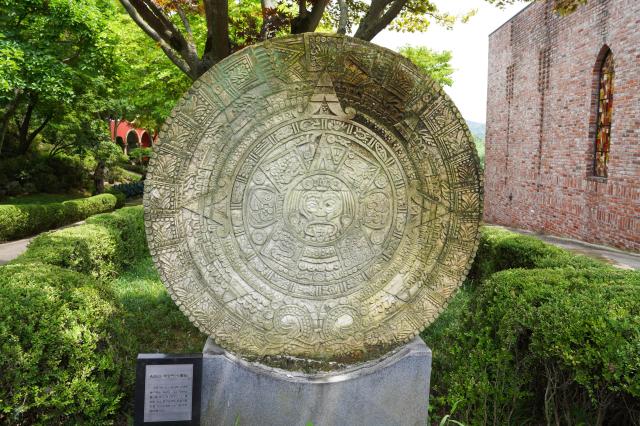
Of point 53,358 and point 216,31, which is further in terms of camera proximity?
point 216,31

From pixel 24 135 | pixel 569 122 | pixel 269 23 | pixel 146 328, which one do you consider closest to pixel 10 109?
pixel 24 135

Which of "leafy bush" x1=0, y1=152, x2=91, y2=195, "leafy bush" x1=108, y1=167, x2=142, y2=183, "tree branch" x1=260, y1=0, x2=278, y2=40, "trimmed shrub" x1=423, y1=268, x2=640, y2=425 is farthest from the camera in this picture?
"leafy bush" x1=108, y1=167, x2=142, y2=183

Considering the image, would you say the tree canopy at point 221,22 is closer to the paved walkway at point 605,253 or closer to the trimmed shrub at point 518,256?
the trimmed shrub at point 518,256

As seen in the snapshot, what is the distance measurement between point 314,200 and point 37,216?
44.1 ft

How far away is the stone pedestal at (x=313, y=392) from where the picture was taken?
3391mm

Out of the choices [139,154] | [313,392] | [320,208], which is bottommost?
[313,392]

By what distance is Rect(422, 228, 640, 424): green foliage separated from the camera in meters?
3.02

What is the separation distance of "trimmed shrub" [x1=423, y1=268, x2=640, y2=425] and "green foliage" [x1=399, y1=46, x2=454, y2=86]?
68.9ft

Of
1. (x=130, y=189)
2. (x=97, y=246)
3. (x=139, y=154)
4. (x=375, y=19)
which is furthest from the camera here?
(x=139, y=154)

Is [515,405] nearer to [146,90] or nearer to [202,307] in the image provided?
[202,307]

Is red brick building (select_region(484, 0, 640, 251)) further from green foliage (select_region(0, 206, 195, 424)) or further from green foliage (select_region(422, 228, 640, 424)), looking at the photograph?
green foliage (select_region(0, 206, 195, 424))

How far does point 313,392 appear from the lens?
342 centimetres

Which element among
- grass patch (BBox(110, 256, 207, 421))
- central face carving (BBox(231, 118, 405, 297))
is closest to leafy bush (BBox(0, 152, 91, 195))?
grass patch (BBox(110, 256, 207, 421))

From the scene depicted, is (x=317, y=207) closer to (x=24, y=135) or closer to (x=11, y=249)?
(x=11, y=249)
